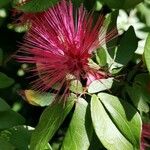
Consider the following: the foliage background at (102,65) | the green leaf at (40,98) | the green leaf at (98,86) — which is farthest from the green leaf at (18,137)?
the green leaf at (98,86)

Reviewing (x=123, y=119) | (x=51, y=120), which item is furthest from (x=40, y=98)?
(x=123, y=119)

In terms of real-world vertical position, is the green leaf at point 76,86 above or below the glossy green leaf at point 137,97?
above

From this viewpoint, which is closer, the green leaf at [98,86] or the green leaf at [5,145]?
the green leaf at [98,86]

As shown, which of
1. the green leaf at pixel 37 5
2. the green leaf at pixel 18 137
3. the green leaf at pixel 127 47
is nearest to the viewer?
the green leaf at pixel 37 5

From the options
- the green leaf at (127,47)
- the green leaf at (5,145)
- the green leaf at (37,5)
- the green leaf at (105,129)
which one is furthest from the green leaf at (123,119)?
the green leaf at (5,145)

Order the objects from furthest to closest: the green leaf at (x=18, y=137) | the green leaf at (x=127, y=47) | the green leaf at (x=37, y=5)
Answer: the green leaf at (x=18, y=137) → the green leaf at (x=127, y=47) → the green leaf at (x=37, y=5)

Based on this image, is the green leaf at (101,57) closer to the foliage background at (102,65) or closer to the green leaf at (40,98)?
the foliage background at (102,65)

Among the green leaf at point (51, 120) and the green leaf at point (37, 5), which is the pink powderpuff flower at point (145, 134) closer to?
the green leaf at point (51, 120)

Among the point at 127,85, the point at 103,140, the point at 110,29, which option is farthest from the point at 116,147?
the point at 110,29

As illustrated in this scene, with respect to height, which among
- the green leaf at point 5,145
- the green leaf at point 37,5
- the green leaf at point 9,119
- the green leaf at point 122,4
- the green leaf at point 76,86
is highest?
the green leaf at point 37,5

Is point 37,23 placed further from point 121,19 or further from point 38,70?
point 121,19
